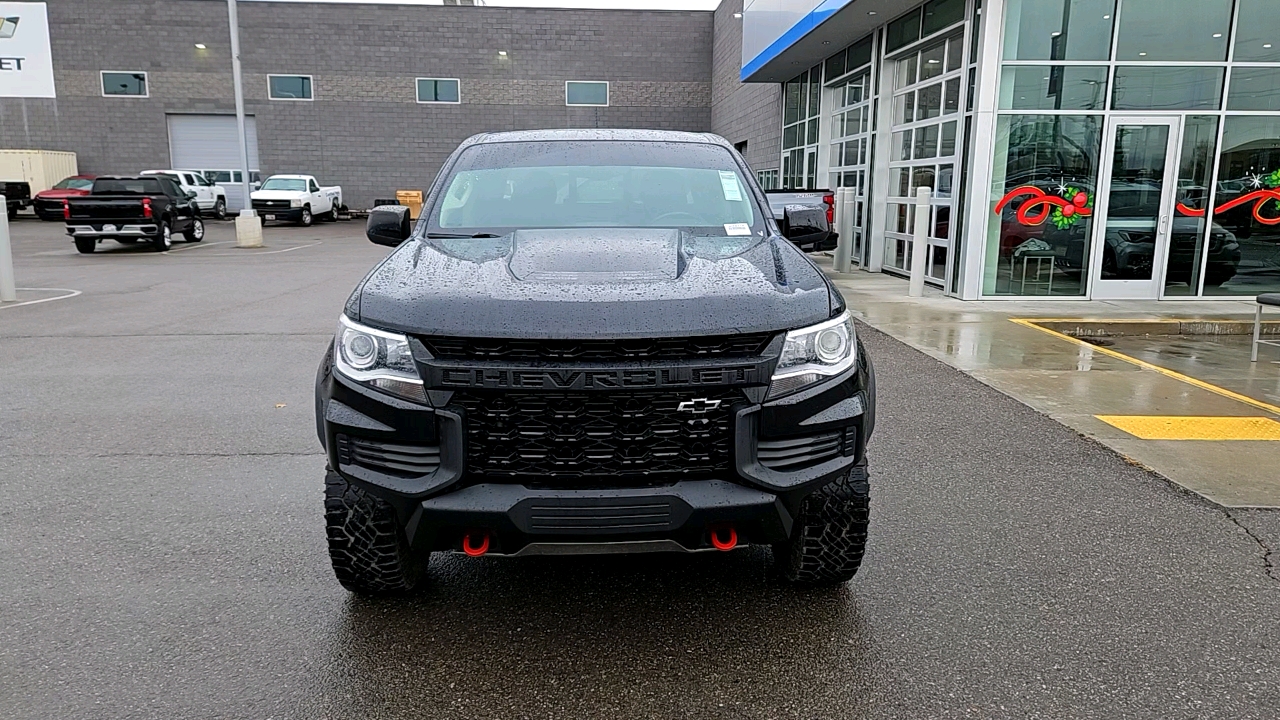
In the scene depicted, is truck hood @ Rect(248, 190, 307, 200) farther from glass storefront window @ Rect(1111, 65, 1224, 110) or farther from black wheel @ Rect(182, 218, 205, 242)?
glass storefront window @ Rect(1111, 65, 1224, 110)

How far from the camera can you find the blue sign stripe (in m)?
13.8

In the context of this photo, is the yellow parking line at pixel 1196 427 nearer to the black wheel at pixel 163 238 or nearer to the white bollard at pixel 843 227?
the white bollard at pixel 843 227

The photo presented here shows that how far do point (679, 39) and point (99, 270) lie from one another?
24.9 m

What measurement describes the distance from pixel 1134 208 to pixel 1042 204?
1.28 m

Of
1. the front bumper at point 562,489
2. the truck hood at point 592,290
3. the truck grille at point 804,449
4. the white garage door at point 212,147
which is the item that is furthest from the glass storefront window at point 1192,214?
the white garage door at point 212,147

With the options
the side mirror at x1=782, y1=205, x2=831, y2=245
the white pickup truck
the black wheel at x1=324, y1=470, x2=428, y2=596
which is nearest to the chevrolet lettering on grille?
the black wheel at x1=324, y1=470, x2=428, y2=596

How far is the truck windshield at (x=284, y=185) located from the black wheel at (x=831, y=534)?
102ft

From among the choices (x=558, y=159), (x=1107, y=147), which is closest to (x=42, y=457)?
(x=558, y=159)

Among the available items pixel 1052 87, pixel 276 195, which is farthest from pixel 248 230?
pixel 1052 87

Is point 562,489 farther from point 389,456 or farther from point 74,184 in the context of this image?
point 74,184

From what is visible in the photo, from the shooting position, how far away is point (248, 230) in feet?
70.3

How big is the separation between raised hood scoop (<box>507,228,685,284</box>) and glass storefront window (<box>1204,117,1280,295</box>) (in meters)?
11.4

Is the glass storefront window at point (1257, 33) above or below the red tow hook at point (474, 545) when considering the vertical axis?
above

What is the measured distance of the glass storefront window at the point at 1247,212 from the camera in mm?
11742
